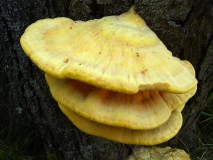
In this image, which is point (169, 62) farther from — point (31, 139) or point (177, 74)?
point (31, 139)

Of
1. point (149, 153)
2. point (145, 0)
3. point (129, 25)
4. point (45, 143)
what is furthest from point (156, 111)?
point (45, 143)

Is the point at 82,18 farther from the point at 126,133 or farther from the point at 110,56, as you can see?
the point at 126,133

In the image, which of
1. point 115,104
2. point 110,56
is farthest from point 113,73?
point 115,104

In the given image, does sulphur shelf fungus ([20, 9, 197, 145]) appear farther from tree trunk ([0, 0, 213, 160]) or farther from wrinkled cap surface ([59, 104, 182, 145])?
tree trunk ([0, 0, 213, 160])

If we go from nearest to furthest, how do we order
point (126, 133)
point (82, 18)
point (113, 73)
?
point (113, 73) < point (126, 133) < point (82, 18)

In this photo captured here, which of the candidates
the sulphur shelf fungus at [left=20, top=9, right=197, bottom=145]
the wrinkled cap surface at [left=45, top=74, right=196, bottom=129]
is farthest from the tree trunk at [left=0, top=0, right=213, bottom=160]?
the wrinkled cap surface at [left=45, top=74, right=196, bottom=129]

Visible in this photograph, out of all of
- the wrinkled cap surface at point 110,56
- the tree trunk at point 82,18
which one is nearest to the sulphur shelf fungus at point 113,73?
the wrinkled cap surface at point 110,56
